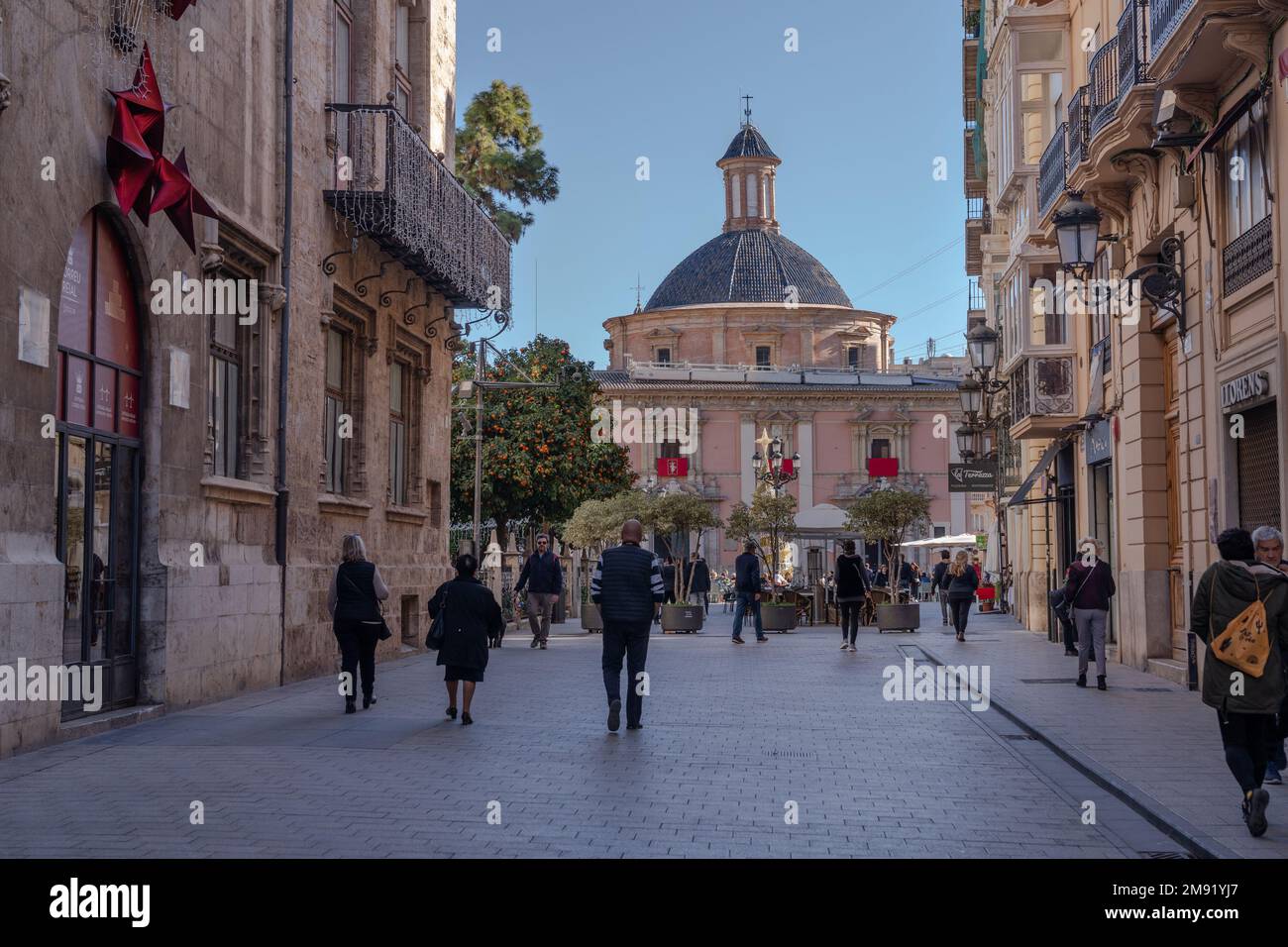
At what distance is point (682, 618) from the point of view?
33875 mm

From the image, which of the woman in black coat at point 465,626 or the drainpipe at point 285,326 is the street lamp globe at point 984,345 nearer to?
the drainpipe at point 285,326

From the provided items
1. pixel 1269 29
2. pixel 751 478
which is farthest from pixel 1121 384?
pixel 751 478

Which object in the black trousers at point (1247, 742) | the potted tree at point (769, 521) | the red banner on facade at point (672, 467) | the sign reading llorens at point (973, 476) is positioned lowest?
the black trousers at point (1247, 742)

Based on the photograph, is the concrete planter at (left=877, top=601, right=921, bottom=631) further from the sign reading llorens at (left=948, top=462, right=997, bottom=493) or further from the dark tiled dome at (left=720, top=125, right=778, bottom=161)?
the dark tiled dome at (left=720, top=125, right=778, bottom=161)

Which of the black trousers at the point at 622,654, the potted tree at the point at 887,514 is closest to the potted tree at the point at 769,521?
the potted tree at the point at 887,514

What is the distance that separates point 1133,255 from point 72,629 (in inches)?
536

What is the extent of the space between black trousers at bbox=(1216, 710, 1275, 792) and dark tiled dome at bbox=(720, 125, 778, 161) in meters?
88.1

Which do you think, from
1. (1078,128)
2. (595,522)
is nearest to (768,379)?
(595,522)

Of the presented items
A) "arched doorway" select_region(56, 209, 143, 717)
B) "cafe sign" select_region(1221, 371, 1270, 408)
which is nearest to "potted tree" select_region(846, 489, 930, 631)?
"cafe sign" select_region(1221, 371, 1270, 408)

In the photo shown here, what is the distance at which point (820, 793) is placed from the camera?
9820 mm

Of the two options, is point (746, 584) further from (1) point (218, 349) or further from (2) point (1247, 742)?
(2) point (1247, 742)

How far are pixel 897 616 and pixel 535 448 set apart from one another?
9207 millimetres

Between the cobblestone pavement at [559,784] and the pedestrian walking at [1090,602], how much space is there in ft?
3.68

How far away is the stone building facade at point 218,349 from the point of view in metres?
11.9
